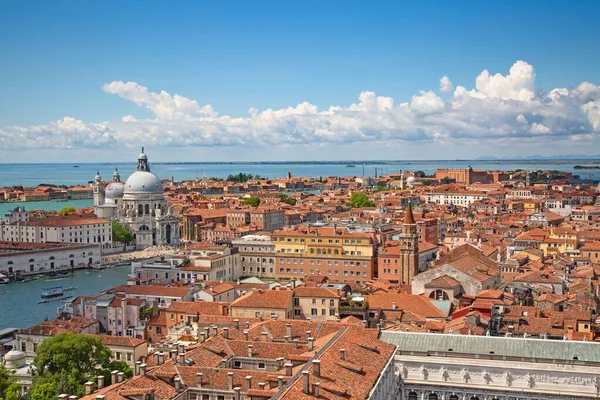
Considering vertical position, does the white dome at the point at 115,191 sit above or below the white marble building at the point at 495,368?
above

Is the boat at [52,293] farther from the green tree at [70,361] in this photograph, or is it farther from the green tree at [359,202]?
the green tree at [359,202]

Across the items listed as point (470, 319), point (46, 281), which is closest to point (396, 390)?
point (470, 319)

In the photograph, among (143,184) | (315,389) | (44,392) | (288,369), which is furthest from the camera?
(143,184)

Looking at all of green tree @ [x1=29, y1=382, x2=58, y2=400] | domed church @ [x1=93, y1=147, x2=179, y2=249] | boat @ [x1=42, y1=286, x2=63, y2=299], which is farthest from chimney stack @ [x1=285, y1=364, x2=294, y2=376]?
domed church @ [x1=93, y1=147, x2=179, y2=249]

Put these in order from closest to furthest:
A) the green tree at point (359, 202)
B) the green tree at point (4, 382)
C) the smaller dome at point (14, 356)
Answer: the green tree at point (4, 382)
the smaller dome at point (14, 356)
the green tree at point (359, 202)

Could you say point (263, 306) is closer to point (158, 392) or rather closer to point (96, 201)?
point (158, 392)

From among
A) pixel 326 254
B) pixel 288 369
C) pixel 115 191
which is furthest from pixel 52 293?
pixel 115 191

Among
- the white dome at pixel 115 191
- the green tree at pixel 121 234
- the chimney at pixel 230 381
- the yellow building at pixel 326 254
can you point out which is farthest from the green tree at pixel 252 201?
the chimney at pixel 230 381

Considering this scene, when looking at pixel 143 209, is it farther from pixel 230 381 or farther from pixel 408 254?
pixel 230 381
